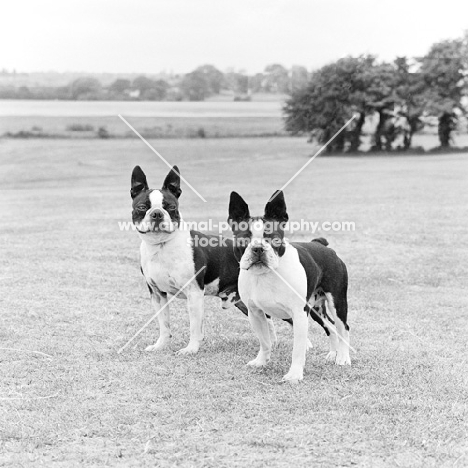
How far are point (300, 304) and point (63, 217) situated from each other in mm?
15125

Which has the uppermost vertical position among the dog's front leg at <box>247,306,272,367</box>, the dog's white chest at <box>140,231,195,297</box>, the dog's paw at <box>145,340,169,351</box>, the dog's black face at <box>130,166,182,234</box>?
the dog's black face at <box>130,166,182,234</box>

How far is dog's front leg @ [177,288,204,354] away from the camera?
732 centimetres

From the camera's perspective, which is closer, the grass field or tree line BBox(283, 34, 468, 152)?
the grass field

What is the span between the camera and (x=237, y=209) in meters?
6.27

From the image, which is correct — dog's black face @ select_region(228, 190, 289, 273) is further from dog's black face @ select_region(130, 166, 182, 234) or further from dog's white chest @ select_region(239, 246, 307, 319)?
dog's black face @ select_region(130, 166, 182, 234)

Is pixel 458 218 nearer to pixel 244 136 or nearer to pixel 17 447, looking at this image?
pixel 17 447

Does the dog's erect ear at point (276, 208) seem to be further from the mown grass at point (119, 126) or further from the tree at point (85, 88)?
the mown grass at point (119, 126)

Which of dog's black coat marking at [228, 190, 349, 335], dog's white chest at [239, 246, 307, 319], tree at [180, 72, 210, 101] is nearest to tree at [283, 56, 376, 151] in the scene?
tree at [180, 72, 210, 101]

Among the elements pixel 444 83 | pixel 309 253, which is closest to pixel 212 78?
pixel 444 83

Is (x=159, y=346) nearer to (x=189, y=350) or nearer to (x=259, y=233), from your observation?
(x=189, y=350)

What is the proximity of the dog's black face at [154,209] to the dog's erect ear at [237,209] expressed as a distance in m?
0.95

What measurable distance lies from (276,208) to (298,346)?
4.06ft

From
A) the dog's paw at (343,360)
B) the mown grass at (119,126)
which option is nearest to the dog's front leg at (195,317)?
the dog's paw at (343,360)

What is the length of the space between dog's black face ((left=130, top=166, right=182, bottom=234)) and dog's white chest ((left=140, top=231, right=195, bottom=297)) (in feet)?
0.68
